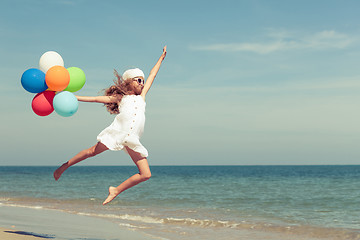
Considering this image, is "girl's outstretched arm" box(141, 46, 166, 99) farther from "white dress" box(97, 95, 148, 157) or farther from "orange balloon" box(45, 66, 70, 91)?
"orange balloon" box(45, 66, 70, 91)

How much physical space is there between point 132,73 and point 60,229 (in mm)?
3977

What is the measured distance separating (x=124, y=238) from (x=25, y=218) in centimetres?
310

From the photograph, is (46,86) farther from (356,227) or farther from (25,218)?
(356,227)

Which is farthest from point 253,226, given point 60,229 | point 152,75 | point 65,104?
point 65,104

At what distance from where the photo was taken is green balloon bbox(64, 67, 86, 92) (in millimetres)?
5738

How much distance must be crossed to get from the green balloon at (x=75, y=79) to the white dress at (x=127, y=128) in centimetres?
72

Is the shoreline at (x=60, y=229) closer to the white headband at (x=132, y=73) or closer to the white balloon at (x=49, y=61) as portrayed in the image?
the white balloon at (x=49, y=61)

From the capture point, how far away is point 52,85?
5434mm

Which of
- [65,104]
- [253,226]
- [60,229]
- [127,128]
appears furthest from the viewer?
[253,226]

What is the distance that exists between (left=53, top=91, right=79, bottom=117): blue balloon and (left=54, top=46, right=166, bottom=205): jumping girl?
145 millimetres

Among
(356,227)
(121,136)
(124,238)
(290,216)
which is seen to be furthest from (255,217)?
(121,136)

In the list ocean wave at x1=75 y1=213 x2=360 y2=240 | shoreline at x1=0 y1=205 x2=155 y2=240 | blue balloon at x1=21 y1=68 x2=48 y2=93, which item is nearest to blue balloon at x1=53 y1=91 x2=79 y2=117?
blue balloon at x1=21 y1=68 x2=48 y2=93

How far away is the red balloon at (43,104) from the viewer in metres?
5.54

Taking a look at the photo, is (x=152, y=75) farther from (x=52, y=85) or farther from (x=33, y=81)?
(x=33, y=81)
